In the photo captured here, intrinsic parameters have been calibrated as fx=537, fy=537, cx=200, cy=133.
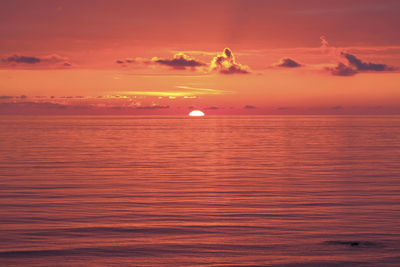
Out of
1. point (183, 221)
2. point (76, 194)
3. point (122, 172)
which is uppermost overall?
point (122, 172)

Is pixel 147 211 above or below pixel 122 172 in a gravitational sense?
below

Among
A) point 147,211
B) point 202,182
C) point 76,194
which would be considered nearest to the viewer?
point 147,211

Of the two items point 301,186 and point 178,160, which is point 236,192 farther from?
point 178,160

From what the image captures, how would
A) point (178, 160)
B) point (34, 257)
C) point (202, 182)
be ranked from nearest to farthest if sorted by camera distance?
1. point (34, 257)
2. point (202, 182)
3. point (178, 160)

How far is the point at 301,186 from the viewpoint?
90.4 feet

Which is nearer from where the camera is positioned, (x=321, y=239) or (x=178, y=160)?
(x=321, y=239)

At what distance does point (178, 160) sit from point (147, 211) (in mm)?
23871

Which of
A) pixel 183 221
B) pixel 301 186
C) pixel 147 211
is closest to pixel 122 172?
pixel 301 186

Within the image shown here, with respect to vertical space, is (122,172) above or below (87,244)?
above

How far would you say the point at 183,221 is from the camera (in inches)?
722

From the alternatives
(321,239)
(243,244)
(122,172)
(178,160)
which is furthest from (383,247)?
(178,160)

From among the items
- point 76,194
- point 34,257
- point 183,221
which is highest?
point 76,194

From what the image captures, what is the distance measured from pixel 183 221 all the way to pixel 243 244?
363 centimetres

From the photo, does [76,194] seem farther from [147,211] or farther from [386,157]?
[386,157]
